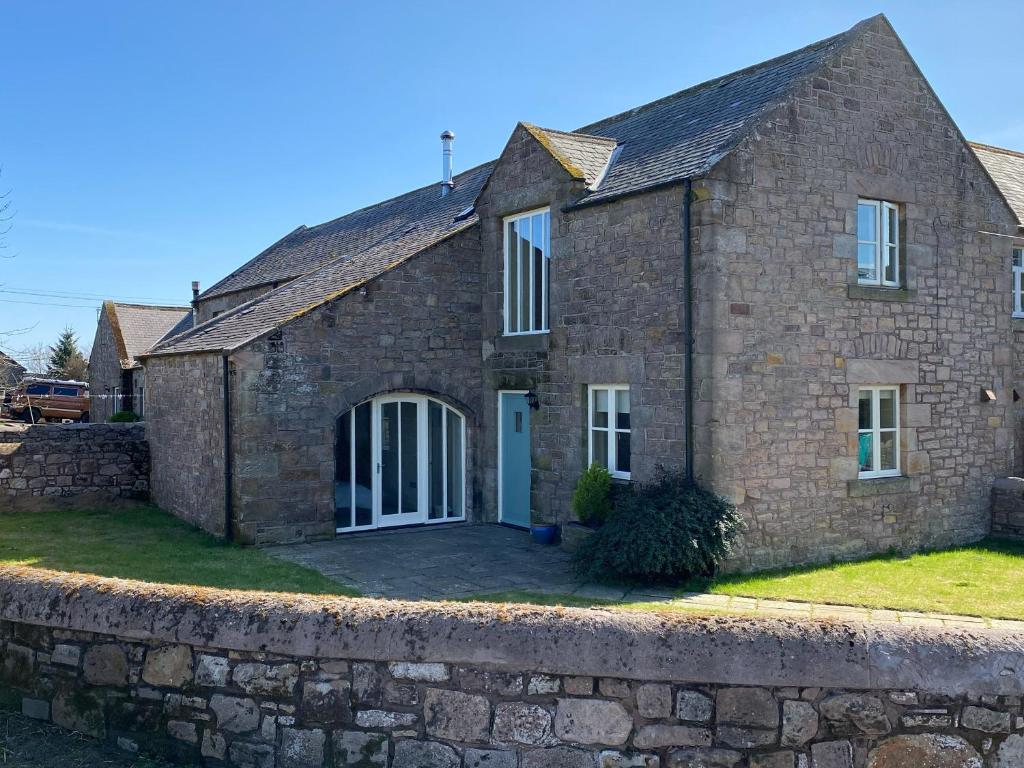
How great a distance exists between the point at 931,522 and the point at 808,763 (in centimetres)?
994

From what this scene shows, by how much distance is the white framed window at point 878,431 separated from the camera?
1229cm

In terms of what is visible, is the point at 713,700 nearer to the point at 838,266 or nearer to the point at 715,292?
the point at 715,292

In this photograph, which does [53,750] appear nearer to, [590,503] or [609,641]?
[609,641]

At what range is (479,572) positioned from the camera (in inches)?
431

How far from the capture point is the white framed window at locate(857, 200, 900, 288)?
40.2 ft

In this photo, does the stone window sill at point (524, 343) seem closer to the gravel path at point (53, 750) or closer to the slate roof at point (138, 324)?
the gravel path at point (53, 750)

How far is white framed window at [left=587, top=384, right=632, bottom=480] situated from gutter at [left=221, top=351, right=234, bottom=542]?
527 centimetres

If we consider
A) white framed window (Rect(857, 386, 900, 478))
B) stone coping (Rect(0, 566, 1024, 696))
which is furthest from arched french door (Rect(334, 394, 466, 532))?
stone coping (Rect(0, 566, 1024, 696))

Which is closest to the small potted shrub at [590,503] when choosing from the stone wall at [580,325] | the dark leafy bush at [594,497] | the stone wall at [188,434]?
the dark leafy bush at [594,497]

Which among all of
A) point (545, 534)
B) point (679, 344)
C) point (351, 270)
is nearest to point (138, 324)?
point (351, 270)

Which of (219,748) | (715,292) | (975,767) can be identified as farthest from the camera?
(715,292)

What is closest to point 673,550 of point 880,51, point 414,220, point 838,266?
point 838,266

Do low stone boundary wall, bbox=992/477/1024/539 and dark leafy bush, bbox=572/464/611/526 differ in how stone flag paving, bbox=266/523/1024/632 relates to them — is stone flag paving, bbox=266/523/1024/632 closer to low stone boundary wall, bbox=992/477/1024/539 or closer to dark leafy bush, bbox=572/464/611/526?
dark leafy bush, bbox=572/464/611/526

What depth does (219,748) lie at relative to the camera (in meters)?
4.57
